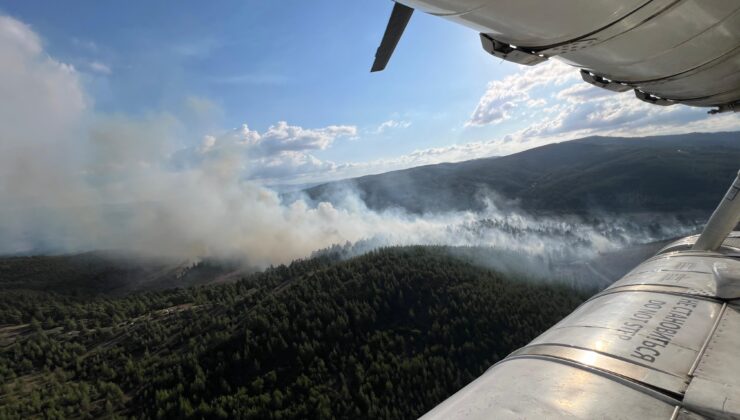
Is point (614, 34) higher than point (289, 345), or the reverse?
point (614, 34)

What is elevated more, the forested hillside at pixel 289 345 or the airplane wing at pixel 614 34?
the airplane wing at pixel 614 34

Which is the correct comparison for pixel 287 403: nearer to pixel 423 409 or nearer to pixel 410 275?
pixel 423 409

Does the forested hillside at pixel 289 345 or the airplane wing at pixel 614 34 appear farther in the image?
the forested hillside at pixel 289 345

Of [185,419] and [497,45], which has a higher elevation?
[497,45]

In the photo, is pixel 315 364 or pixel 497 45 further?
pixel 315 364

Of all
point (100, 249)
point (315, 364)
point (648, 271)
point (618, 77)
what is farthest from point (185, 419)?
point (100, 249)
